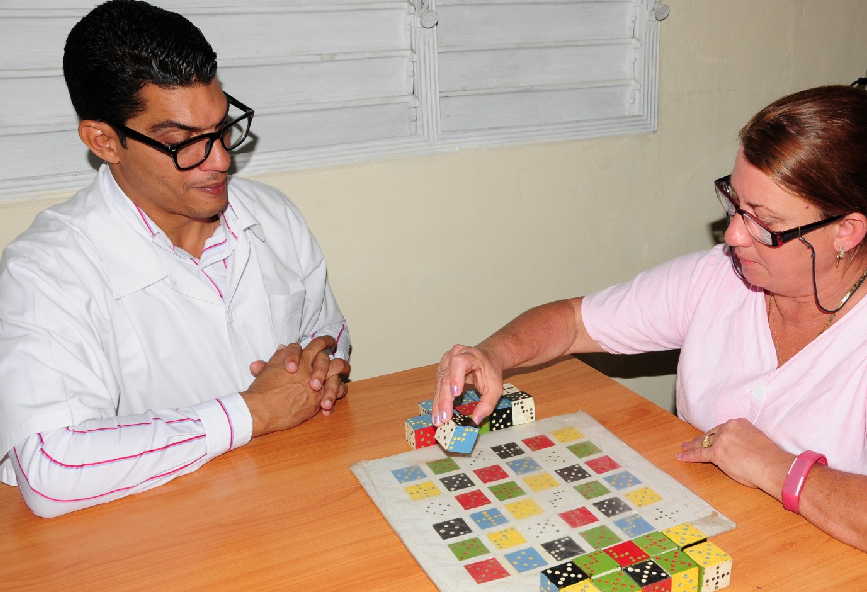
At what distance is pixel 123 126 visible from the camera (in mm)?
1654

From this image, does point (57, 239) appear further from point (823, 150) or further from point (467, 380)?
point (823, 150)

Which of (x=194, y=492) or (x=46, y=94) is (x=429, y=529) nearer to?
(x=194, y=492)

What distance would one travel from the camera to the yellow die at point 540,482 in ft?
4.71

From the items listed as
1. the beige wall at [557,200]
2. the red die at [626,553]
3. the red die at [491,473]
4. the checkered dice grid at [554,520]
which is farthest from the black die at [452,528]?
the beige wall at [557,200]

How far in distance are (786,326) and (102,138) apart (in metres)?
1.48

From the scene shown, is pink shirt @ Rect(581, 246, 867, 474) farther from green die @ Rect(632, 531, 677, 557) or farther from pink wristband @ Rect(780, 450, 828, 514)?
green die @ Rect(632, 531, 677, 557)

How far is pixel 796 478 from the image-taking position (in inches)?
52.6

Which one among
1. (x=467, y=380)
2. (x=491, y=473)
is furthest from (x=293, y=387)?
(x=491, y=473)

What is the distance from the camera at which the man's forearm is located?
1.42 meters

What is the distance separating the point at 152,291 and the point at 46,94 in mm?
651

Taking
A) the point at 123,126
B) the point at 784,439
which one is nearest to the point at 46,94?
the point at 123,126

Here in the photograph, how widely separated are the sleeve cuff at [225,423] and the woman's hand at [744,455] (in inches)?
33.9

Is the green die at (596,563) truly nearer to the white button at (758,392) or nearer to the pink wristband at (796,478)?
the pink wristband at (796,478)

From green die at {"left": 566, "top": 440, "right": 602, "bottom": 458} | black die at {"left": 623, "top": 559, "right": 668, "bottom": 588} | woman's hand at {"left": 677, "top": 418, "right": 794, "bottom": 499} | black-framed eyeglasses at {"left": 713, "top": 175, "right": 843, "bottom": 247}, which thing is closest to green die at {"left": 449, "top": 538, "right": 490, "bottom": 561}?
black die at {"left": 623, "top": 559, "right": 668, "bottom": 588}
